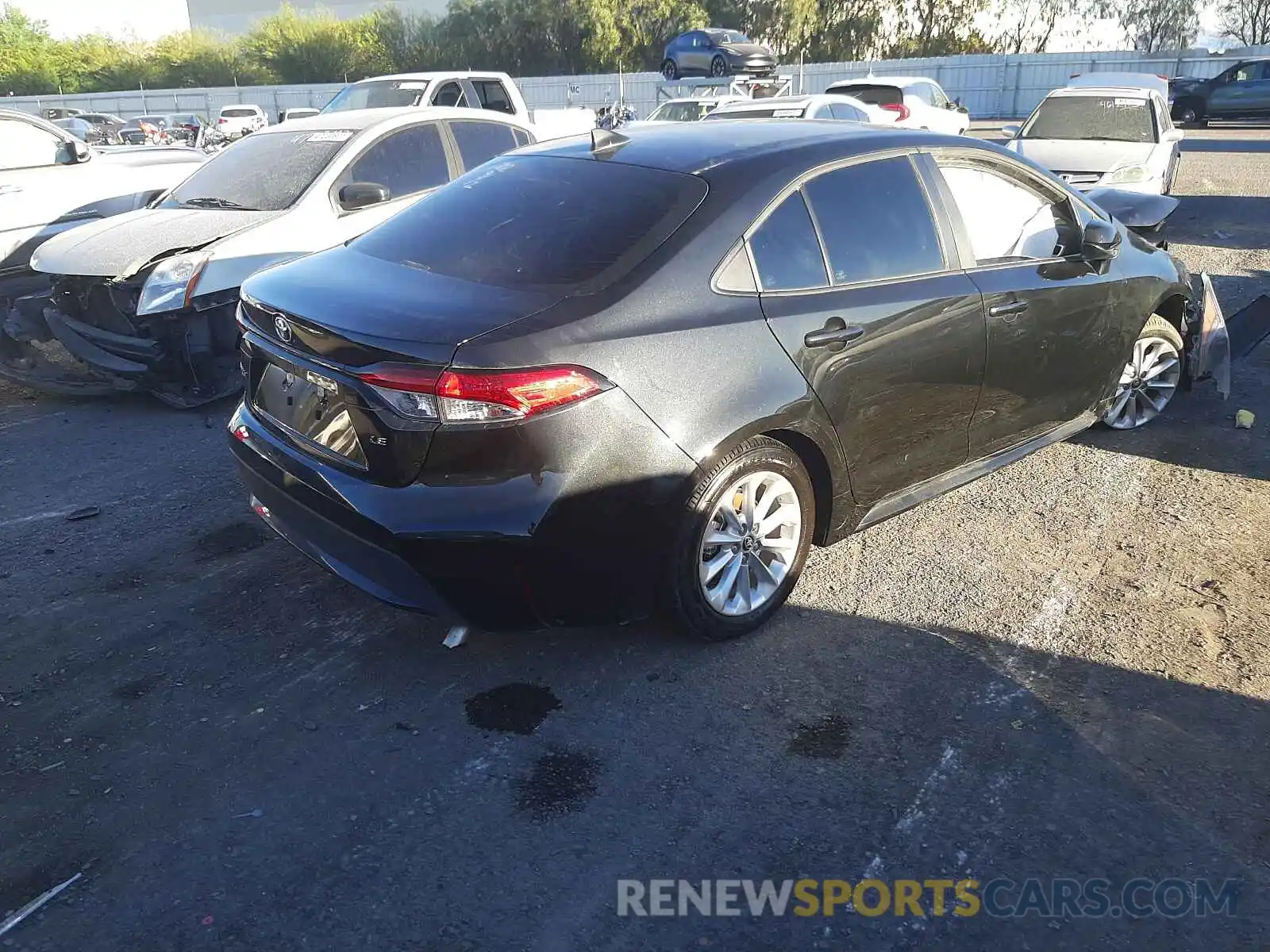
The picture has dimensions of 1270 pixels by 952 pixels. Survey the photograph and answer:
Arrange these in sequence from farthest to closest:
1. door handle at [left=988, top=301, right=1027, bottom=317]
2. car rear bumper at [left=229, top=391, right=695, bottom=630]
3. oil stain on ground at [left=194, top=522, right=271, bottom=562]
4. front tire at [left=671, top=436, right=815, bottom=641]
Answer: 1. oil stain on ground at [left=194, top=522, right=271, bottom=562]
2. door handle at [left=988, top=301, right=1027, bottom=317]
3. front tire at [left=671, top=436, right=815, bottom=641]
4. car rear bumper at [left=229, top=391, right=695, bottom=630]

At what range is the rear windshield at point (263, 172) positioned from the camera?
6883 millimetres

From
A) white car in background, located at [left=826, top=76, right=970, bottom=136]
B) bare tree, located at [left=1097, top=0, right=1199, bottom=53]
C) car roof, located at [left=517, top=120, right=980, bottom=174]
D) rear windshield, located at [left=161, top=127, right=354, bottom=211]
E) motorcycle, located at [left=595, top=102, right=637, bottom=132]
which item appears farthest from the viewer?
bare tree, located at [left=1097, top=0, right=1199, bottom=53]

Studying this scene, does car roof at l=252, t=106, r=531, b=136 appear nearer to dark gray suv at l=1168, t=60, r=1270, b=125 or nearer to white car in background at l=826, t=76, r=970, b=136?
white car in background at l=826, t=76, r=970, b=136

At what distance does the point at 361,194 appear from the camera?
654 cm

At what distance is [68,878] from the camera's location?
2.60 meters

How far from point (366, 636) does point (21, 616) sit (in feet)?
4.64

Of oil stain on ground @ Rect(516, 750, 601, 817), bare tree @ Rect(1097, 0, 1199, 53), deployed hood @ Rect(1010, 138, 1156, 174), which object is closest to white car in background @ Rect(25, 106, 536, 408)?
oil stain on ground @ Rect(516, 750, 601, 817)

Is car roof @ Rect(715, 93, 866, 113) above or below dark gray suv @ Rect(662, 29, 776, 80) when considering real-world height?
below

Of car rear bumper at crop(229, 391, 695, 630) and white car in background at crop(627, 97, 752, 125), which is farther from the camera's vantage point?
white car in background at crop(627, 97, 752, 125)

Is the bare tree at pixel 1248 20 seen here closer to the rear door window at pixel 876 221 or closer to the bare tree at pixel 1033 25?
the bare tree at pixel 1033 25

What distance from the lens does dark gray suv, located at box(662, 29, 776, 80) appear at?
28625 millimetres

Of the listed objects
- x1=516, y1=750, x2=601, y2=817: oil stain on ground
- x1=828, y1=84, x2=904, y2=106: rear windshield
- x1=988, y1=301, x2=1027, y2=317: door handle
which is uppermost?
x1=828, y1=84, x2=904, y2=106: rear windshield

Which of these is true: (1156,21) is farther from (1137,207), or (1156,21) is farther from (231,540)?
(231,540)

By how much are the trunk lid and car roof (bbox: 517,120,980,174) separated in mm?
937
